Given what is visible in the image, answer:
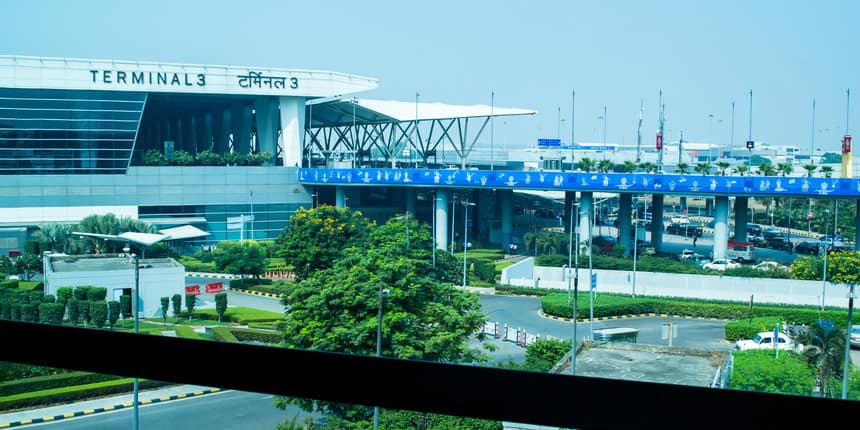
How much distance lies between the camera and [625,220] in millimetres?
9703

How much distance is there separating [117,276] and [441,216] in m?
4.55

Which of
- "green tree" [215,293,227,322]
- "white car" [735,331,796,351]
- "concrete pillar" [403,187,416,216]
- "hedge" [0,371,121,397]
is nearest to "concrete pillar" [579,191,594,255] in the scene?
"concrete pillar" [403,187,416,216]

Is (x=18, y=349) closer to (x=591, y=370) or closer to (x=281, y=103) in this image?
(x=591, y=370)

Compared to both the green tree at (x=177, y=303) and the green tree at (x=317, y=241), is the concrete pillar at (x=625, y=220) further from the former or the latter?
the green tree at (x=177, y=303)

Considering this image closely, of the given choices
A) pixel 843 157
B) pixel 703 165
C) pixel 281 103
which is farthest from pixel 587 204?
pixel 281 103

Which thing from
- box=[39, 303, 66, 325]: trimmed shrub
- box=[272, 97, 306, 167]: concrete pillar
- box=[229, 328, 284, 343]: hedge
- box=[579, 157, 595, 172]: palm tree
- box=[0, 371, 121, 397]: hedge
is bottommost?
box=[229, 328, 284, 343]: hedge

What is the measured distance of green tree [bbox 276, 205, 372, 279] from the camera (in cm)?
615

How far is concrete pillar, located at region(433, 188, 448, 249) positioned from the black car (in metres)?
4.05

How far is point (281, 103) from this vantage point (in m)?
10.1

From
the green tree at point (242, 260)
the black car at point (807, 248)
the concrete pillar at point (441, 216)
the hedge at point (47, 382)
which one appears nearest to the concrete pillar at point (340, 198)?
the concrete pillar at point (441, 216)

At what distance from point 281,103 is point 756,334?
261 inches

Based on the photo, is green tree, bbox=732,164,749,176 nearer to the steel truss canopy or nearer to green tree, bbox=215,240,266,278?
the steel truss canopy

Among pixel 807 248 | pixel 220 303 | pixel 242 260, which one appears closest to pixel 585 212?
pixel 807 248

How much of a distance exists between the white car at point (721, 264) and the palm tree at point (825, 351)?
13.8 ft
